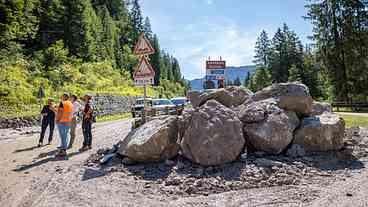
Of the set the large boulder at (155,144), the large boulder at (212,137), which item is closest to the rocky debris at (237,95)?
the large boulder at (212,137)

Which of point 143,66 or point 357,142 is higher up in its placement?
point 143,66

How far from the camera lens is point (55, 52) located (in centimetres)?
4300

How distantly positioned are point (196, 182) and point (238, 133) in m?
1.80

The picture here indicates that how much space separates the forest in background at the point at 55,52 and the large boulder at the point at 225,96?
19.4 metres

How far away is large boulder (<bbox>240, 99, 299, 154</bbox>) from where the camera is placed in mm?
8430

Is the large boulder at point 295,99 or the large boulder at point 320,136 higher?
the large boulder at point 295,99

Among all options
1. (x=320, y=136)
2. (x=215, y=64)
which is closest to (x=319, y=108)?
(x=320, y=136)

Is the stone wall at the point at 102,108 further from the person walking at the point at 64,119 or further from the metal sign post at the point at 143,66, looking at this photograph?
the metal sign post at the point at 143,66

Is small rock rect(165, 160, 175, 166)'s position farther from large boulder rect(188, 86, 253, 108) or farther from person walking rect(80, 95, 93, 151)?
person walking rect(80, 95, 93, 151)

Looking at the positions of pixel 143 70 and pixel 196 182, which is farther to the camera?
pixel 143 70

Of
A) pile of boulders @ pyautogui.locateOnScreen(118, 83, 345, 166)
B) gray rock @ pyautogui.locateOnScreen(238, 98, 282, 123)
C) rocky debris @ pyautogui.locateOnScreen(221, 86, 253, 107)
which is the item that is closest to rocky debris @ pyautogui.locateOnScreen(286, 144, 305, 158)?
pile of boulders @ pyautogui.locateOnScreen(118, 83, 345, 166)

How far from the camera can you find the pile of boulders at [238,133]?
25.9ft

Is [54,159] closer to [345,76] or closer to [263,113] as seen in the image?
[263,113]

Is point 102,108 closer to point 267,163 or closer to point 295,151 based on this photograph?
point 295,151
